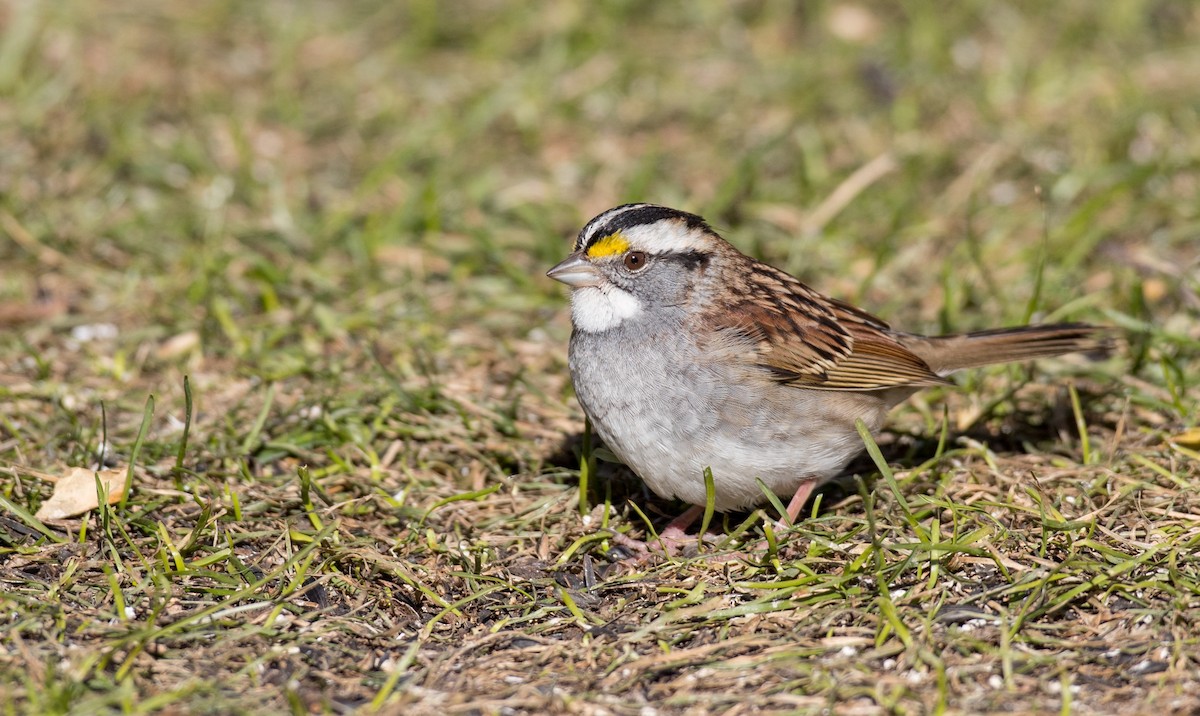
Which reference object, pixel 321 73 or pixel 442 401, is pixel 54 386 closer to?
pixel 442 401

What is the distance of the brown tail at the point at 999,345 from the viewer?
4.77 meters

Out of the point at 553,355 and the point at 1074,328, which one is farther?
the point at 553,355

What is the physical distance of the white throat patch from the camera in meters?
4.35

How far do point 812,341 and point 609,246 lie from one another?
0.75m

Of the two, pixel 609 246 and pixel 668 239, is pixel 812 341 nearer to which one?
pixel 668 239

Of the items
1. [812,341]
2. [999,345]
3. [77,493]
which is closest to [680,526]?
[812,341]

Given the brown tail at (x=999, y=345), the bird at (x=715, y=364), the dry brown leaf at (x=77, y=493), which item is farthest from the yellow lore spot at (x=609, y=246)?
the dry brown leaf at (x=77, y=493)

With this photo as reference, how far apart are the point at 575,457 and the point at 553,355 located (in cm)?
81

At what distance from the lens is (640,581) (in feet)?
13.8

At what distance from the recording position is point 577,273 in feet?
14.5

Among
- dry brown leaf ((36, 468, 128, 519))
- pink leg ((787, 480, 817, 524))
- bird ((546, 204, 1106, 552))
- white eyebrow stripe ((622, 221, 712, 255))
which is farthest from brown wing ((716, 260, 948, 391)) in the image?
dry brown leaf ((36, 468, 128, 519))

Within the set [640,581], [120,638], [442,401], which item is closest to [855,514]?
[640,581]

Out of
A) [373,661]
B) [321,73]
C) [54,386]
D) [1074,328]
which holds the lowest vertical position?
[373,661]

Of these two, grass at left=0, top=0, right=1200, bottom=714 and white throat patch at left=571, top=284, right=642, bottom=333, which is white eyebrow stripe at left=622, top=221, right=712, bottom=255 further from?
grass at left=0, top=0, right=1200, bottom=714
